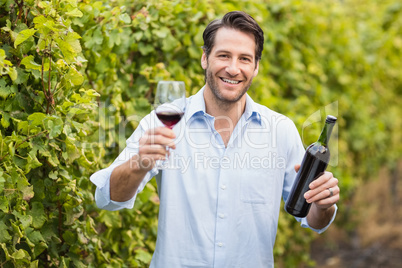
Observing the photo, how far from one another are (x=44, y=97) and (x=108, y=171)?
1.63ft

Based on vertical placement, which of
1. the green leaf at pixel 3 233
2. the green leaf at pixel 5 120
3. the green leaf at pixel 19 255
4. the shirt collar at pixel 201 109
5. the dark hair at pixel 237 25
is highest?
the dark hair at pixel 237 25

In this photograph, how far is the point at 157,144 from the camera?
1907 mm

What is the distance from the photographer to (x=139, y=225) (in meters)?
3.18

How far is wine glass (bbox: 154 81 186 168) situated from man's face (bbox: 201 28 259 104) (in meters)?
0.42

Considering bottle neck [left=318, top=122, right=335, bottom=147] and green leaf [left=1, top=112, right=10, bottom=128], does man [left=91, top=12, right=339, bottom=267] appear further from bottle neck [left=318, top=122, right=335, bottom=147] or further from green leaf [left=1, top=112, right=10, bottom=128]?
green leaf [left=1, top=112, right=10, bottom=128]

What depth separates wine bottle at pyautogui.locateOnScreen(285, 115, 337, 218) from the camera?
235 cm

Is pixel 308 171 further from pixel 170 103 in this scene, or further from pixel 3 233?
pixel 3 233

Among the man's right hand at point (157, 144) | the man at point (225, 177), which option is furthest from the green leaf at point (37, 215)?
the man's right hand at point (157, 144)

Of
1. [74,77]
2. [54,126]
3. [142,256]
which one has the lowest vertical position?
[142,256]

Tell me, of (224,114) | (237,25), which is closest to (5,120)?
(224,114)

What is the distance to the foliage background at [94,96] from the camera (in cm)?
225

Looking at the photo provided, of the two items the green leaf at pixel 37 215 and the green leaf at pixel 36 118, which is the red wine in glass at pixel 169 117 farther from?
the green leaf at pixel 37 215

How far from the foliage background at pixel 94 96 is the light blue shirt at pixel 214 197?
0.38 m

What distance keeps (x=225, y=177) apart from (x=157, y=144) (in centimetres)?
59
